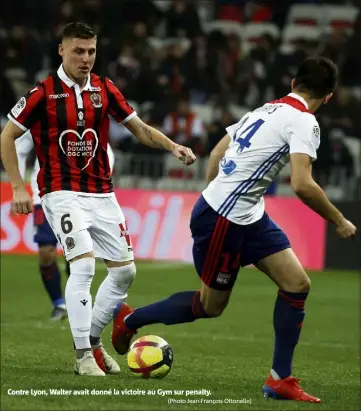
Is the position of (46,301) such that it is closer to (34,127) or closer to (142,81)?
(34,127)

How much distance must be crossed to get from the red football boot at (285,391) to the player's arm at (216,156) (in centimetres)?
133

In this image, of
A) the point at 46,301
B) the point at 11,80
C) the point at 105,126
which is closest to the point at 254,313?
the point at 46,301

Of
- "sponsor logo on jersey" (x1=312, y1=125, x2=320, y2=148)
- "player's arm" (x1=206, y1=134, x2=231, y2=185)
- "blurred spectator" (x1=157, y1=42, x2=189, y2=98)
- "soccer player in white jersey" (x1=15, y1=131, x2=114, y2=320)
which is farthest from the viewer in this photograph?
"blurred spectator" (x1=157, y1=42, x2=189, y2=98)

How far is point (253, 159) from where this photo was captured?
6.84 meters

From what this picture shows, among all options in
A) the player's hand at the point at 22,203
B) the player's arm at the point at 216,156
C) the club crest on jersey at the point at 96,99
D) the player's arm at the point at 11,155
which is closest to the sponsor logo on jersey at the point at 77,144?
the club crest on jersey at the point at 96,99

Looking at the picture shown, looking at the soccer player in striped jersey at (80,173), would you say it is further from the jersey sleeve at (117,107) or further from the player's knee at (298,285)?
the player's knee at (298,285)

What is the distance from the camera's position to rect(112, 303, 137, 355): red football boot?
770 cm

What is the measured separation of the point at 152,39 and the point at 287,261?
16106mm

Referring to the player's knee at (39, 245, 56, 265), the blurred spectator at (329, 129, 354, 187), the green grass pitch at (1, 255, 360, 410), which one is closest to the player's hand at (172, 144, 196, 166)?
the green grass pitch at (1, 255, 360, 410)

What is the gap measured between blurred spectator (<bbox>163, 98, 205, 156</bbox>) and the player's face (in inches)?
468

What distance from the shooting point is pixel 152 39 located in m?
22.5

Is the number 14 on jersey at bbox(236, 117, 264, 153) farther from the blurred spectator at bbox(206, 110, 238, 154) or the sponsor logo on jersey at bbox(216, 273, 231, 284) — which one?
the blurred spectator at bbox(206, 110, 238, 154)

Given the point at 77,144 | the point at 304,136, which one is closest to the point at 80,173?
the point at 77,144

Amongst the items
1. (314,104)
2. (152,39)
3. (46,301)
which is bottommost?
(46,301)
